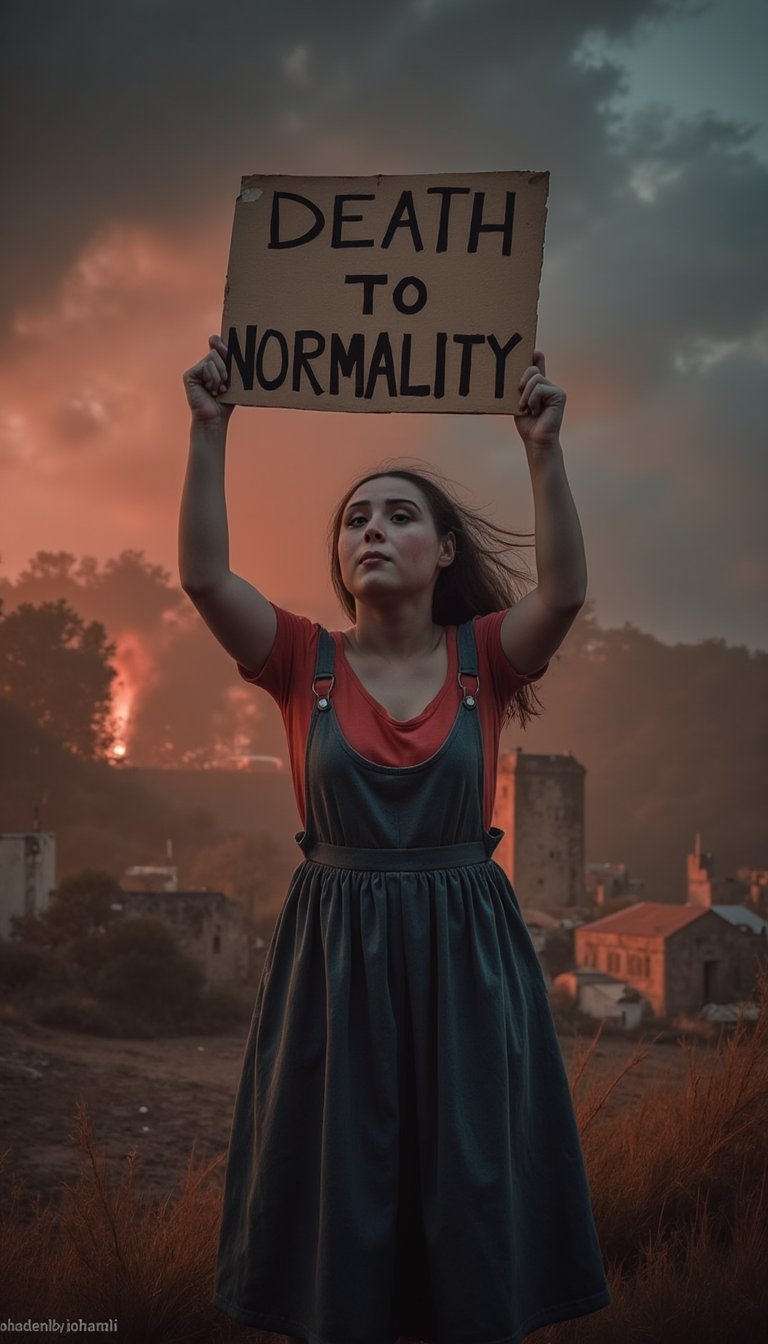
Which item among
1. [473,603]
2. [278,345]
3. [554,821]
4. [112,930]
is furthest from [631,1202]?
[554,821]

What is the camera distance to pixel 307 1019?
2146mm

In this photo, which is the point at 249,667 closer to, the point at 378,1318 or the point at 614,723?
the point at 378,1318

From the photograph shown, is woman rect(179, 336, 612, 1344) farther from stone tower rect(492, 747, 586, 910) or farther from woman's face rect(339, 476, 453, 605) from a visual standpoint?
stone tower rect(492, 747, 586, 910)

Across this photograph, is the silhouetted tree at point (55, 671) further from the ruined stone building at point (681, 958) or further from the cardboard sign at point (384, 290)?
the cardboard sign at point (384, 290)

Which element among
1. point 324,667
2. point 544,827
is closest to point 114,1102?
point 324,667

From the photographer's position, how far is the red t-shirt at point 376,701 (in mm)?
2221

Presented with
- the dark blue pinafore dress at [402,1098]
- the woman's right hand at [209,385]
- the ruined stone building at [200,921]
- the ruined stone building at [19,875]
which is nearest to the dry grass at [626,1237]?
the dark blue pinafore dress at [402,1098]

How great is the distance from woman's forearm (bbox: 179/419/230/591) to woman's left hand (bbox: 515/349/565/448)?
0.66 metres

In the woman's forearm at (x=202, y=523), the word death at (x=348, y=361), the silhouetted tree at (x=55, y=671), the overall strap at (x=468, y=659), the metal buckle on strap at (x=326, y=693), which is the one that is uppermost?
the silhouetted tree at (x=55, y=671)

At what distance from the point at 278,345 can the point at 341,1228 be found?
72.3 inches

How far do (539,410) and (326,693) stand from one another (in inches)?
29.9

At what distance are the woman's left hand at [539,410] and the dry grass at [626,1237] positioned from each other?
75.8 inches

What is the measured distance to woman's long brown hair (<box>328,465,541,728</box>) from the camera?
254 centimetres

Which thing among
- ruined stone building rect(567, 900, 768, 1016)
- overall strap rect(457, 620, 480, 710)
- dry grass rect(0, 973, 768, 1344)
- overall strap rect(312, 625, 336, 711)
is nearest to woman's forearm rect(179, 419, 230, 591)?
overall strap rect(312, 625, 336, 711)
